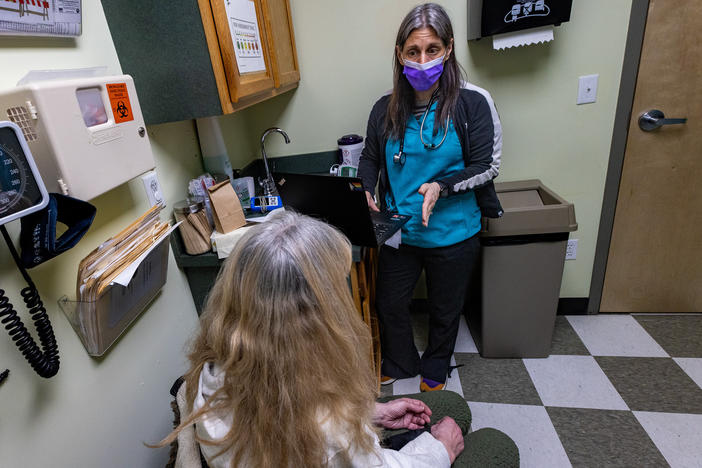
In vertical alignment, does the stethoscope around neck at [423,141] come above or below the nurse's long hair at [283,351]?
above

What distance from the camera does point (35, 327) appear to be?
2.56ft

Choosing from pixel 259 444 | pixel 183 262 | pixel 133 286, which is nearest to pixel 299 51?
pixel 183 262

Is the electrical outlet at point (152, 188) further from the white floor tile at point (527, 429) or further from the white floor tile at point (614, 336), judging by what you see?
the white floor tile at point (614, 336)

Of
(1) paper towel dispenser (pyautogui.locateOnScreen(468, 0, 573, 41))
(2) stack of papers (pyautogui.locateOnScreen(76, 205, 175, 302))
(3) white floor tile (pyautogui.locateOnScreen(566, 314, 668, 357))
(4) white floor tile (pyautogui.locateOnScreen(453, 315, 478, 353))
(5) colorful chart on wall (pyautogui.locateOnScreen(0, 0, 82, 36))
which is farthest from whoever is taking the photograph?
(4) white floor tile (pyautogui.locateOnScreen(453, 315, 478, 353))

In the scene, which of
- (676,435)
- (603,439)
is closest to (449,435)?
(603,439)

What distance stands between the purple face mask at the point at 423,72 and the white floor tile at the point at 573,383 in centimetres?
136

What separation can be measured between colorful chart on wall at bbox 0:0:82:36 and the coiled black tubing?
1.29 feet

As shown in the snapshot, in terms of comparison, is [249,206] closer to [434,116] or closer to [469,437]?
[434,116]

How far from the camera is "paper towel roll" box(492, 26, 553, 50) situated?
1.55m

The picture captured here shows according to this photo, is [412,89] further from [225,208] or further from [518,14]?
[225,208]

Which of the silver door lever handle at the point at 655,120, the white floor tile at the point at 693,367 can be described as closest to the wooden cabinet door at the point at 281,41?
the silver door lever handle at the point at 655,120

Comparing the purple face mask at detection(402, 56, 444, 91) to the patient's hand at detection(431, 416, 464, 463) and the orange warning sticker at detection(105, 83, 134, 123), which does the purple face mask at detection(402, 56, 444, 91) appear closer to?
the orange warning sticker at detection(105, 83, 134, 123)

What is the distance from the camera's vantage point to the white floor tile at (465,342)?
195 centimetres

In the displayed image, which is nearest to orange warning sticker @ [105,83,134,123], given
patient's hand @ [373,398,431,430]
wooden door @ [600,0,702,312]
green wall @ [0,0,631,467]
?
green wall @ [0,0,631,467]
